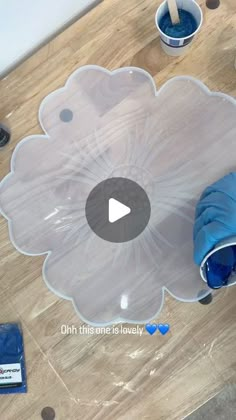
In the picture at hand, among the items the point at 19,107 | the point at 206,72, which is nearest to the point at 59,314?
the point at 19,107

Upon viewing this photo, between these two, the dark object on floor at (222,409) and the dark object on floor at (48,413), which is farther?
the dark object on floor at (222,409)

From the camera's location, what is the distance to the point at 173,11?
854mm

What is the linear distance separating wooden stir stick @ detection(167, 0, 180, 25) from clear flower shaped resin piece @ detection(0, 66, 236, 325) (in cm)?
10

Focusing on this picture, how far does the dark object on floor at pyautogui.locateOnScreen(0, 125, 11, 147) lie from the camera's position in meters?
0.90

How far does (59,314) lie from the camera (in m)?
0.88

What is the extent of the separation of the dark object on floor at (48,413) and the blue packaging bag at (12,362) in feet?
0.16

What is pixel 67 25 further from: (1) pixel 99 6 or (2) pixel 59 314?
(2) pixel 59 314

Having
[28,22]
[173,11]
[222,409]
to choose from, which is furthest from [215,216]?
[222,409]

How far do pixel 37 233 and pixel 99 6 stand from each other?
0.43m

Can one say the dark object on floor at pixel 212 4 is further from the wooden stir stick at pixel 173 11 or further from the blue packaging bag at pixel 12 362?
the blue packaging bag at pixel 12 362

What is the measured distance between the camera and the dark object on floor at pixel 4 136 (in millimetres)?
904
